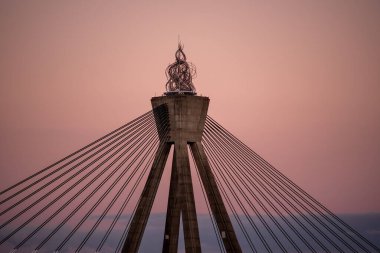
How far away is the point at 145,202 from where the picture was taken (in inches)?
1885

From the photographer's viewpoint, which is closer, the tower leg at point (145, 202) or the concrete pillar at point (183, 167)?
the concrete pillar at point (183, 167)

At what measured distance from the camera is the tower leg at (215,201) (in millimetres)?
46938

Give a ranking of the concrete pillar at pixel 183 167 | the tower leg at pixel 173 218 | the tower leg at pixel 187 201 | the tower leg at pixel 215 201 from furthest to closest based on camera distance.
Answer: the tower leg at pixel 173 218, the tower leg at pixel 215 201, the concrete pillar at pixel 183 167, the tower leg at pixel 187 201

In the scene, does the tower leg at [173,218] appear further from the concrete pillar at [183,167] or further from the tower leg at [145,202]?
the tower leg at [145,202]

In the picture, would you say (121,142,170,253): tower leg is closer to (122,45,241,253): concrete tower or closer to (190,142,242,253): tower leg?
(122,45,241,253): concrete tower

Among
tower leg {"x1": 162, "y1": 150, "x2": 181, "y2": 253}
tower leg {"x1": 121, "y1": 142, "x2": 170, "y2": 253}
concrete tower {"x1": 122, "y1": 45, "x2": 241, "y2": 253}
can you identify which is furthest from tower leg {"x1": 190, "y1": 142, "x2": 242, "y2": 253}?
tower leg {"x1": 162, "y1": 150, "x2": 181, "y2": 253}

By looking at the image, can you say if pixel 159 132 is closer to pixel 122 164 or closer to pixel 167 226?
pixel 122 164

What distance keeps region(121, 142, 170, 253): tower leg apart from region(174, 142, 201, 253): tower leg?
5.28 feet

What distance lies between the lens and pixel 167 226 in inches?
2023

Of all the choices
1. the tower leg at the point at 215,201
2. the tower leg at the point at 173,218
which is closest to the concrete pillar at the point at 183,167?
the tower leg at the point at 215,201

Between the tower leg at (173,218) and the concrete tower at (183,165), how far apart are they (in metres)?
1.96

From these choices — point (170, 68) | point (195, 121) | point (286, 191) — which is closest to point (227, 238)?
point (286, 191)

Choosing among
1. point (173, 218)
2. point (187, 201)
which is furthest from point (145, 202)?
point (173, 218)

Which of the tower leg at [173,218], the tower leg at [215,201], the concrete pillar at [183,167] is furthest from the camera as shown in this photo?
the tower leg at [173,218]
